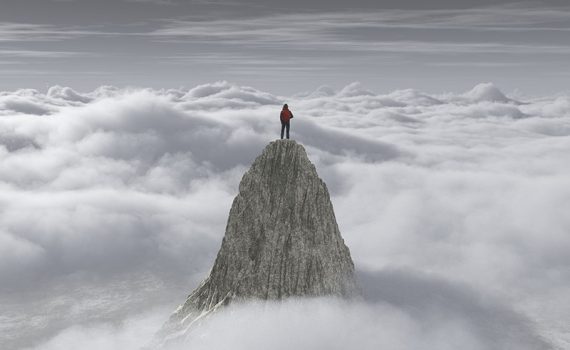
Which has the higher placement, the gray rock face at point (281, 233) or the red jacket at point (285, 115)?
the red jacket at point (285, 115)

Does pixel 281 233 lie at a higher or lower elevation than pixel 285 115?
lower

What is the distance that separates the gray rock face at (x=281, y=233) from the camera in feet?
342

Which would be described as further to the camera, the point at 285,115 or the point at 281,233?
the point at 281,233

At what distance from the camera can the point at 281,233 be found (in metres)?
105

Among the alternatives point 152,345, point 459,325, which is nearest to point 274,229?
point 152,345

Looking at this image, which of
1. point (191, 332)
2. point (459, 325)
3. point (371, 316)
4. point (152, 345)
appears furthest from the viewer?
point (459, 325)

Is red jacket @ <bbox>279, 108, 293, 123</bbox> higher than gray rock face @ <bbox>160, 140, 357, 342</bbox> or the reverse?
higher

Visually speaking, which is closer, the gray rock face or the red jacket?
the red jacket

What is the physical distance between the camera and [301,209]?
10462cm

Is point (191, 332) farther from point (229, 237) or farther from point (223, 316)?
point (229, 237)

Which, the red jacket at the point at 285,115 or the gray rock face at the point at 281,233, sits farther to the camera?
the gray rock face at the point at 281,233

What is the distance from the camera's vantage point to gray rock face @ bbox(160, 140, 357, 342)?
342 ft

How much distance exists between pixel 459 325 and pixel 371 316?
245 feet

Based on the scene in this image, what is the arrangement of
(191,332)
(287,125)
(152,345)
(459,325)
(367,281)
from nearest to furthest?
(287,125), (191,332), (152,345), (367,281), (459,325)
